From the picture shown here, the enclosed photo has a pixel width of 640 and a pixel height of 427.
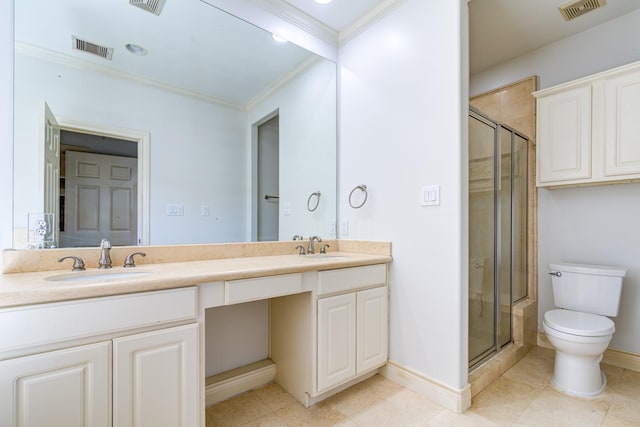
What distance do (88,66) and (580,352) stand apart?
10.3 ft

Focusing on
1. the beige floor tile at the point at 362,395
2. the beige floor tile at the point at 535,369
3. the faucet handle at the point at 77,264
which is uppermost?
the faucet handle at the point at 77,264

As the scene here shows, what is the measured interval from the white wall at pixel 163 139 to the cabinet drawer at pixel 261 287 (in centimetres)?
60

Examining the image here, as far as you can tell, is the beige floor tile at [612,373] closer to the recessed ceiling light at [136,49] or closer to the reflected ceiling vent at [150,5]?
the recessed ceiling light at [136,49]

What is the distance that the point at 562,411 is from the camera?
1.60m

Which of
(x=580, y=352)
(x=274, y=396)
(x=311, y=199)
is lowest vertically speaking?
(x=274, y=396)

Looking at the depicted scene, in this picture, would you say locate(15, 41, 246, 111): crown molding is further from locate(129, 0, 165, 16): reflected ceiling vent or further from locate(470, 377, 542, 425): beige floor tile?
locate(470, 377, 542, 425): beige floor tile

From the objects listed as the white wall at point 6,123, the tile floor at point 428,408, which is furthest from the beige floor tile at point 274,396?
the white wall at point 6,123

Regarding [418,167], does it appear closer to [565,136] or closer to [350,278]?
[350,278]

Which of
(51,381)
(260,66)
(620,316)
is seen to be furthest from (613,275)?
(51,381)

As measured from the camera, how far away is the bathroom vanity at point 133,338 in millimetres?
888

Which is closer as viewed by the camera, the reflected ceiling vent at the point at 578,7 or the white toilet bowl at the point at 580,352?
the white toilet bowl at the point at 580,352

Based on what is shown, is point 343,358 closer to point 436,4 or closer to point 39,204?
point 39,204

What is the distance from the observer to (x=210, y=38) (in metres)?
1.89

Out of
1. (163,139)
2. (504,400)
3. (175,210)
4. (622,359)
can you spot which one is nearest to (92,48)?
(163,139)
